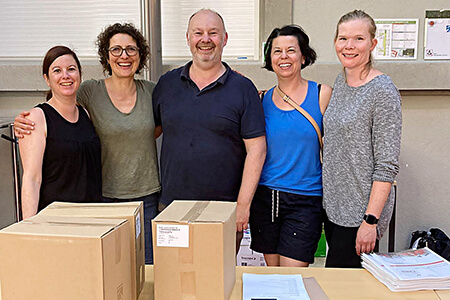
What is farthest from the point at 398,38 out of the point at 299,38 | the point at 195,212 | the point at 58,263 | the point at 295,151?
the point at 58,263

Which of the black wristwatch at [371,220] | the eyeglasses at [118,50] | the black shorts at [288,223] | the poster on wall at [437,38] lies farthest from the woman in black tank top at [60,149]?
the poster on wall at [437,38]

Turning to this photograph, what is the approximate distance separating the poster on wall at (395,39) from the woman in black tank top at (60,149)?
7.25 feet

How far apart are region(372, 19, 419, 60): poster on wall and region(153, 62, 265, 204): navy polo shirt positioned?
1.59 meters

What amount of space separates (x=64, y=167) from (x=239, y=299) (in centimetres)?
100

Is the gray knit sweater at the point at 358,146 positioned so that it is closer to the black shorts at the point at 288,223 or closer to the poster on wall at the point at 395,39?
the black shorts at the point at 288,223

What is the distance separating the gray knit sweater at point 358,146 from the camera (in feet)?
5.48

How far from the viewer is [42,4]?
337cm

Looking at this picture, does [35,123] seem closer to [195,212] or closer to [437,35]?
[195,212]

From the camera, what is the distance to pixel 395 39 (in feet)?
10.2

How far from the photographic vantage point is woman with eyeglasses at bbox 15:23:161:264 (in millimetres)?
2031

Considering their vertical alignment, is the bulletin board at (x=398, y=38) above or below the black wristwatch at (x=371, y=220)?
above

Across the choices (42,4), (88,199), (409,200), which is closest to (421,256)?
(88,199)

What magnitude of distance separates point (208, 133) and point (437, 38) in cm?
212

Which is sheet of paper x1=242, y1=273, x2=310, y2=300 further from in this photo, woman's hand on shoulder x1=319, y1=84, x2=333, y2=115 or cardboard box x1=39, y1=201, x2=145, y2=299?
woman's hand on shoulder x1=319, y1=84, x2=333, y2=115
